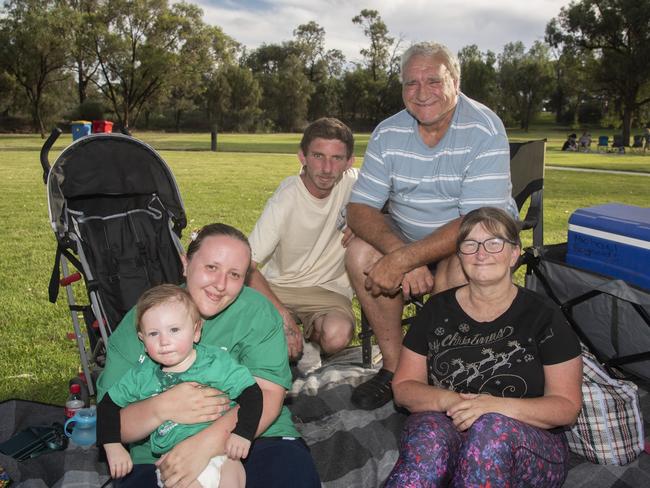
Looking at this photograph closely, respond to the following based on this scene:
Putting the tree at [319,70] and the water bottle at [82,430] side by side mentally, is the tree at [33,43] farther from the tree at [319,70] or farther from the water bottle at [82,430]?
the water bottle at [82,430]

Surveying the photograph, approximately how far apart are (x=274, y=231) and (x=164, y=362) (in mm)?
1784

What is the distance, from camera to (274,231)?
12.3ft

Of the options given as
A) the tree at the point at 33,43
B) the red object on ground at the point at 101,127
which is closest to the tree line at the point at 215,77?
the tree at the point at 33,43

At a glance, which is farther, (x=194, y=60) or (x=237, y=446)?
(x=194, y=60)

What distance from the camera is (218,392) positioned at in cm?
213

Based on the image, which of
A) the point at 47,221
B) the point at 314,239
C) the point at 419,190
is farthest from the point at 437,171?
the point at 47,221

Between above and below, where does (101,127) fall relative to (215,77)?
below

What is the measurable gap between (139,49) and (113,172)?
162 feet

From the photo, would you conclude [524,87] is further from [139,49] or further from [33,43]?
[33,43]

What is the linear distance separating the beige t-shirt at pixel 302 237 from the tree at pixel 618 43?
42139mm

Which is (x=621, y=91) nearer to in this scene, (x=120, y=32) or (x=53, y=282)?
(x=120, y=32)

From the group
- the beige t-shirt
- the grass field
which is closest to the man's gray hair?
the beige t-shirt

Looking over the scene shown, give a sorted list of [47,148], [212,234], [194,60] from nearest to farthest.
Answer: [212,234]
[47,148]
[194,60]

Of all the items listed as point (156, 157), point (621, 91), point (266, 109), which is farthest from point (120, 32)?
point (156, 157)
